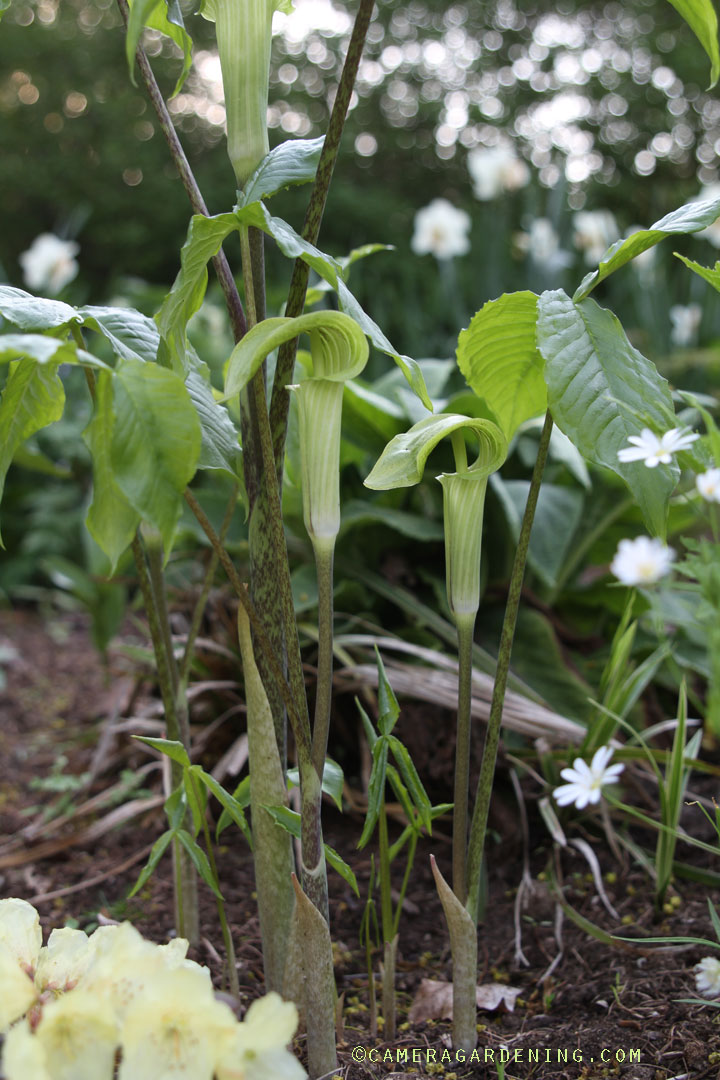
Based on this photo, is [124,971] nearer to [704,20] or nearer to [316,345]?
[316,345]

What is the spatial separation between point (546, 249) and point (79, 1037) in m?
2.53

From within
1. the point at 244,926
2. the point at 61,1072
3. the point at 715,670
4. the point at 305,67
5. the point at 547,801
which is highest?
the point at 305,67

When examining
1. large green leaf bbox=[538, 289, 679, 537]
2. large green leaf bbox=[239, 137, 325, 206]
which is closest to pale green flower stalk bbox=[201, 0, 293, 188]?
large green leaf bbox=[239, 137, 325, 206]

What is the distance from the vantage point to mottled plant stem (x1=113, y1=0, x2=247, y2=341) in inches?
23.9

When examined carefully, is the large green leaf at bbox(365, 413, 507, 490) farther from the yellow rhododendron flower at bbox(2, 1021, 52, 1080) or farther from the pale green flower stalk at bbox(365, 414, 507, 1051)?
the yellow rhododendron flower at bbox(2, 1021, 52, 1080)

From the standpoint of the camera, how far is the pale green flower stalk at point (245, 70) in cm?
59

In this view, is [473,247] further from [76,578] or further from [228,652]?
[228,652]

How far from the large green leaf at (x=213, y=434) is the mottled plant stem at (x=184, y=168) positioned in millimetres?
50

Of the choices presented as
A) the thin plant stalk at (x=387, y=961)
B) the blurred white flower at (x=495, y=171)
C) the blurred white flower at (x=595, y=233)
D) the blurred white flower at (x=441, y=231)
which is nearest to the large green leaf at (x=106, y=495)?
the thin plant stalk at (x=387, y=961)

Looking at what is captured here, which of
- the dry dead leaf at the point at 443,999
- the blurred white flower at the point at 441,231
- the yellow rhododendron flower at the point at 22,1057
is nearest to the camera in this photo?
the yellow rhododendron flower at the point at 22,1057

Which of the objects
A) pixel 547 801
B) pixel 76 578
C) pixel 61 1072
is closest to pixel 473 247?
pixel 76 578

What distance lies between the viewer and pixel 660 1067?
649mm

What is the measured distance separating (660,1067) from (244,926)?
43 cm

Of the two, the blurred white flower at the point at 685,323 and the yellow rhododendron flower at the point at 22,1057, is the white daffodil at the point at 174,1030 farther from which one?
the blurred white flower at the point at 685,323
